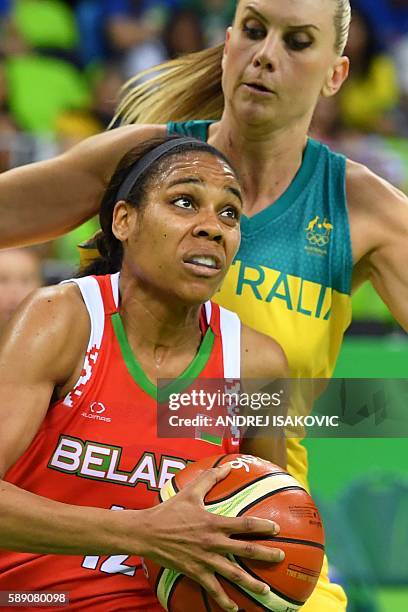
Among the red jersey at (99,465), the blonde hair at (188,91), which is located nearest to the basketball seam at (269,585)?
the red jersey at (99,465)

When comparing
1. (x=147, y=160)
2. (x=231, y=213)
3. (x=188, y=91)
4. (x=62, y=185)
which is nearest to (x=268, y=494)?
(x=231, y=213)

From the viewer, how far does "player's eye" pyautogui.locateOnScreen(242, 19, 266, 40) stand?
11.0ft

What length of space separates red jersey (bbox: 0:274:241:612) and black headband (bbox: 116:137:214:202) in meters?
0.42

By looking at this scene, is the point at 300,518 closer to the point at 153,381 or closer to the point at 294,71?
the point at 153,381

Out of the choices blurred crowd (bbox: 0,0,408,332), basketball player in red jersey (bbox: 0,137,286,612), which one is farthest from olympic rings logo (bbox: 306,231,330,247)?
blurred crowd (bbox: 0,0,408,332)

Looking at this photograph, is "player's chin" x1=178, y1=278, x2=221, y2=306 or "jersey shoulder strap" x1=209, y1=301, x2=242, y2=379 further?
"jersey shoulder strap" x1=209, y1=301, x2=242, y2=379

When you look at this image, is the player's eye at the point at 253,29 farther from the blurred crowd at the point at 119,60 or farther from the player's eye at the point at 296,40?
the blurred crowd at the point at 119,60

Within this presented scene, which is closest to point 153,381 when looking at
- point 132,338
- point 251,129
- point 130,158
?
point 132,338

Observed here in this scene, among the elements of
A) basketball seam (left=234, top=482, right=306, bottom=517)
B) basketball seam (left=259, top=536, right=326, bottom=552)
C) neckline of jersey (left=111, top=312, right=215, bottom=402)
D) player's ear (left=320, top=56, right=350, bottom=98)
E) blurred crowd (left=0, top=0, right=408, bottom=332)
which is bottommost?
Answer: basketball seam (left=259, top=536, right=326, bottom=552)

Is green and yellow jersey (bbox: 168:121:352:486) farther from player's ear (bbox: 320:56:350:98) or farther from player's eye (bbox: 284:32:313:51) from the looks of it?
player's eye (bbox: 284:32:313:51)

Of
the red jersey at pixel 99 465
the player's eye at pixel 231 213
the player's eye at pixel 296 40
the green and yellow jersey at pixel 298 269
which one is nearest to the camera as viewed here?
the red jersey at pixel 99 465

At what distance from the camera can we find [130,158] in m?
3.22

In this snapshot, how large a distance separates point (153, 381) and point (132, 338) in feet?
0.43

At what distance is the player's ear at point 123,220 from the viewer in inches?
120
